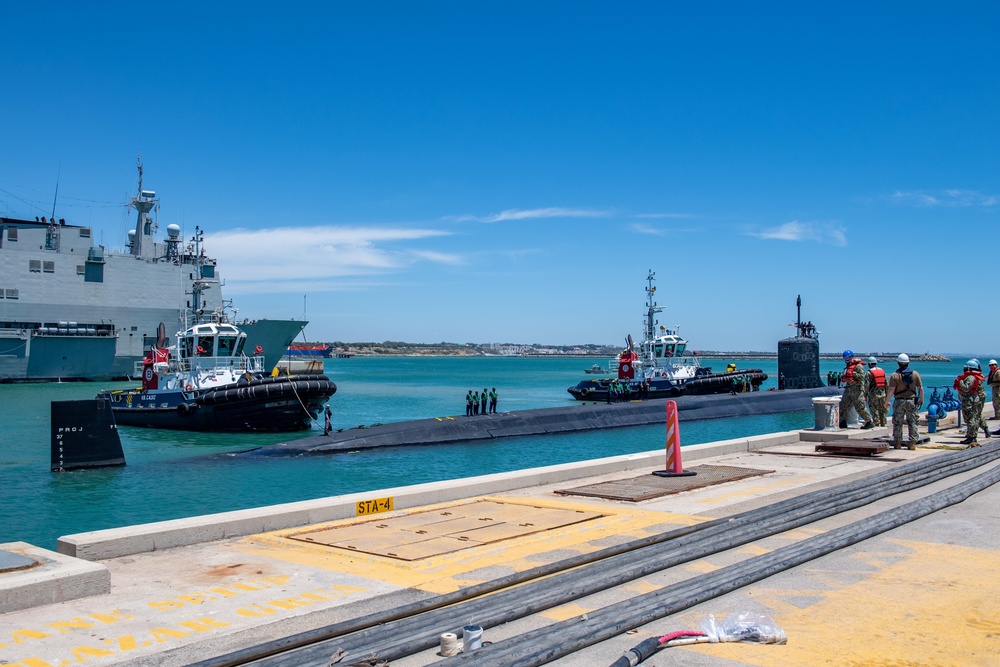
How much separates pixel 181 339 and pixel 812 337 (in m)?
34.4

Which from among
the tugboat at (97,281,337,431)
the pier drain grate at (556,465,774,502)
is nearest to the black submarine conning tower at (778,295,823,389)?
Result: the tugboat at (97,281,337,431)

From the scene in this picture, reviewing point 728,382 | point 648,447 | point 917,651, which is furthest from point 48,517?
point 728,382

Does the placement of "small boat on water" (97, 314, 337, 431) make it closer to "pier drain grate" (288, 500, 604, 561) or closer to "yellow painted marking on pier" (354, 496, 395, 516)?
"yellow painted marking on pier" (354, 496, 395, 516)

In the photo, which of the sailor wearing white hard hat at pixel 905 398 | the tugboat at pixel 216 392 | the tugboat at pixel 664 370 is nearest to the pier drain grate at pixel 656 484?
the sailor wearing white hard hat at pixel 905 398

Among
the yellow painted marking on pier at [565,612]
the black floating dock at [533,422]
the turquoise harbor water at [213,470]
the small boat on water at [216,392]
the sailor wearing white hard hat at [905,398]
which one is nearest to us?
the yellow painted marking on pier at [565,612]

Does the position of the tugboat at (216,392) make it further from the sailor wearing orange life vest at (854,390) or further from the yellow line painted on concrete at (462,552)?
the yellow line painted on concrete at (462,552)

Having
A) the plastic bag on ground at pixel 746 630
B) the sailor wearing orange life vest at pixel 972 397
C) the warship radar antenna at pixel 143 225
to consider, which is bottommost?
the plastic bag on ground at pixel 746 630

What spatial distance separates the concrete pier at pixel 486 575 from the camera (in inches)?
194

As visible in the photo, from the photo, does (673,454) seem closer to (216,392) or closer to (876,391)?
(876,391)

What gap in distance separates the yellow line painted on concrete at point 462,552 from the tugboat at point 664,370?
3854 centimetres

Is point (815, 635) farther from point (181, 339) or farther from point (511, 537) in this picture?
point (181, 339)

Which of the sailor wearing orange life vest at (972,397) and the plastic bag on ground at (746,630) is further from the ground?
the sailor wearing orange life vest at (972,397)

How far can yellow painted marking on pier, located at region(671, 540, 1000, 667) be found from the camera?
473cm

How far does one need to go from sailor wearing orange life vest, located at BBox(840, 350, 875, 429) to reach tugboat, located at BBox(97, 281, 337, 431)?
18.8 metres
